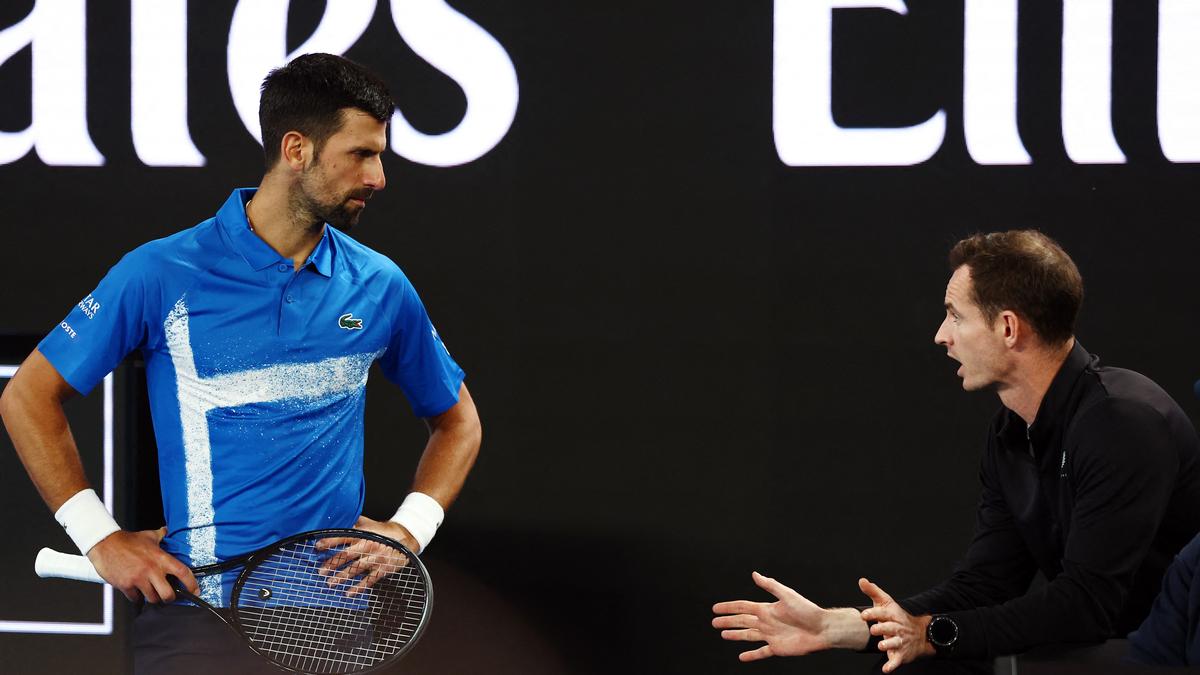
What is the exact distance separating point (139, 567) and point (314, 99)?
792 mm

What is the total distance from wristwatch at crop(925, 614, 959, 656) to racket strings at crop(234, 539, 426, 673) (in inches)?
32.0

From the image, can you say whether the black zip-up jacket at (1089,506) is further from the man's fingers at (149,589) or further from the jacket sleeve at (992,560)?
the man's fingers at (149,589)

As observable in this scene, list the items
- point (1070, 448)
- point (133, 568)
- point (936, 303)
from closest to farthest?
point (133, 568) < point (1070, 448) < point (936, 303)

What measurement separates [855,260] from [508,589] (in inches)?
47.4

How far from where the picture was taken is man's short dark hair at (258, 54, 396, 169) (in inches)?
86.7

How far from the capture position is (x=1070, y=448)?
7.11 ft

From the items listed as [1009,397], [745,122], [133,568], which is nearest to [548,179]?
[745,122]

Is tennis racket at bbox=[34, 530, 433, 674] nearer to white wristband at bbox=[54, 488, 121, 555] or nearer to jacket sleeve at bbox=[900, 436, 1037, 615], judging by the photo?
white wristband at bbox=[54, 488, 121, 555]

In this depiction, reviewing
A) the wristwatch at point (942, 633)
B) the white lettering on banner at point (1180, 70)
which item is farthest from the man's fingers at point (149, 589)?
the white lettering on banner at point (1180, 70)

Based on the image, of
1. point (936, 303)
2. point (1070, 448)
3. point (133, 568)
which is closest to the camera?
point (133, 568)

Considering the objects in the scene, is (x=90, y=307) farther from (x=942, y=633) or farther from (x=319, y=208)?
(x=942, y=633)

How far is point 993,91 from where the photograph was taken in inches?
125

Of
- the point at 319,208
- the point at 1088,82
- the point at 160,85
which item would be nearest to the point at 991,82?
the point at 1088,82

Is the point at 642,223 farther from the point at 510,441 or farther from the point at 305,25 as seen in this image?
the point at 305,25
